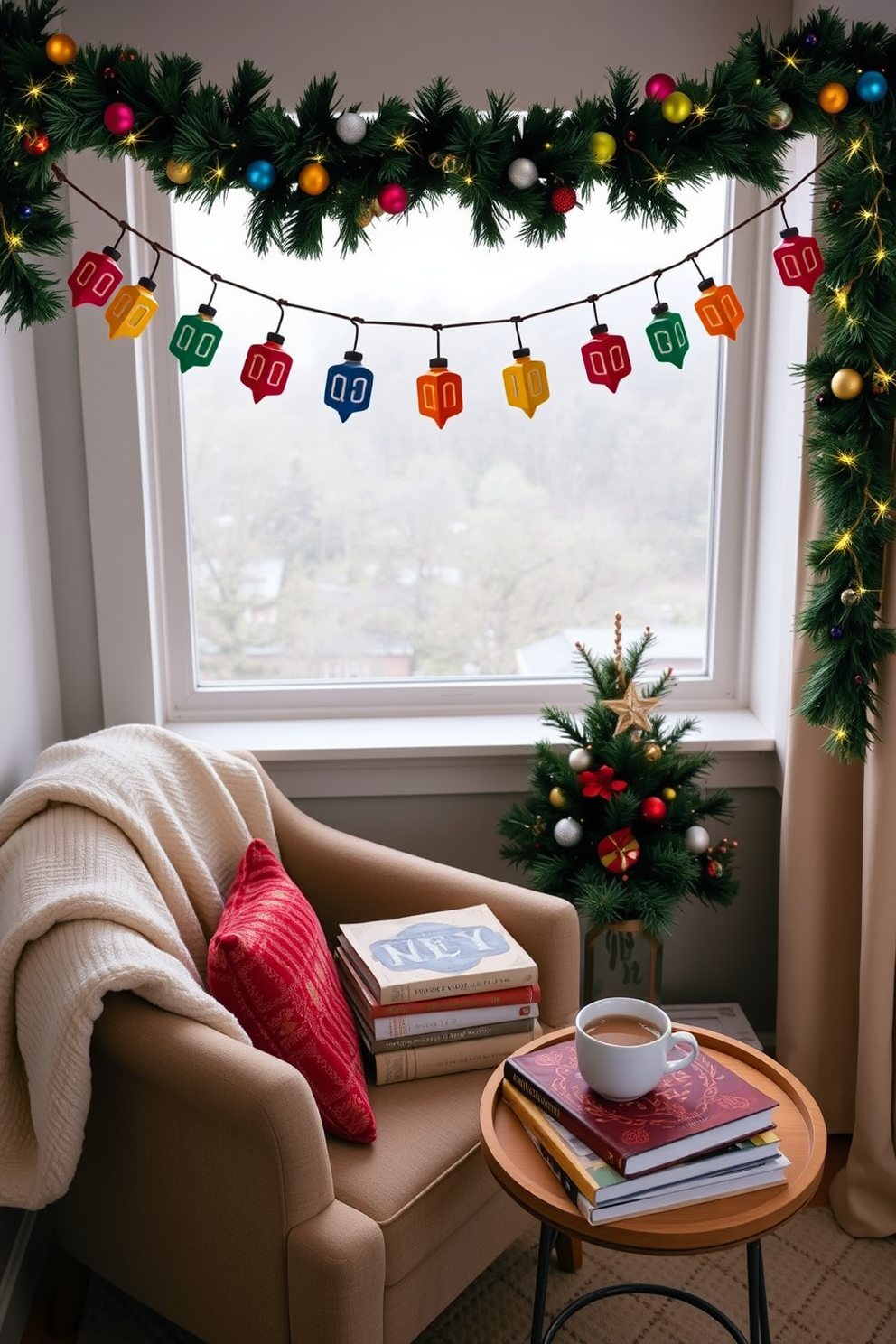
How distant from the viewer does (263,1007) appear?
1.48 metres

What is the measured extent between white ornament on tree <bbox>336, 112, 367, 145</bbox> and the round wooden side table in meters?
1.23

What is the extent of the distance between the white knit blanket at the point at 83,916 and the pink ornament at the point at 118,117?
34.8 inches

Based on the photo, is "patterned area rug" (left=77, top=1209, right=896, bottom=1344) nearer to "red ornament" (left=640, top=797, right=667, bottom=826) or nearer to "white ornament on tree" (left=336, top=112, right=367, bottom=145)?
"red ornament" (left=640, top=797, right=667, bottom=826)

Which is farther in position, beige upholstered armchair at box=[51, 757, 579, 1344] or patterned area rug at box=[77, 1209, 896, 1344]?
patterned area rug at box=[77, 1209, 896, 1344]

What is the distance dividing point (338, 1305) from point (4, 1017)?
55 cm

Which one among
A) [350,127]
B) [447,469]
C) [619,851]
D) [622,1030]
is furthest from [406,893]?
[350,127]

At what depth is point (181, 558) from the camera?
7.84ft

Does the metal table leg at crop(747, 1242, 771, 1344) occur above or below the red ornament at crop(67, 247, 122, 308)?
below

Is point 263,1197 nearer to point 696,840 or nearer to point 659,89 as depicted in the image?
point 696,840

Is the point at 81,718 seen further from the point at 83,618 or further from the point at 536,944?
the point at 536,944

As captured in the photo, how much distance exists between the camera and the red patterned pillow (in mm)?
1476

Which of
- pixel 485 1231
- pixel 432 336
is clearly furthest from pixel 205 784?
pixel 432 336

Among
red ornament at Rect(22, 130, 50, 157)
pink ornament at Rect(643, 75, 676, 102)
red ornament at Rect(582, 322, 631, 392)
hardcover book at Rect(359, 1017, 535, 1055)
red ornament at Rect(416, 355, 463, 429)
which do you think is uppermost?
pink ornament at Rect(643, 75, 676, 102)

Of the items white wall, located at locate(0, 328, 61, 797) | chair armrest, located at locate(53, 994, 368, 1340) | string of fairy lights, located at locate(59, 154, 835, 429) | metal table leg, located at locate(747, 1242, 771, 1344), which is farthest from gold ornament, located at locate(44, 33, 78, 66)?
metal table leg, located at locate(747, 1242, 771, 1344)
